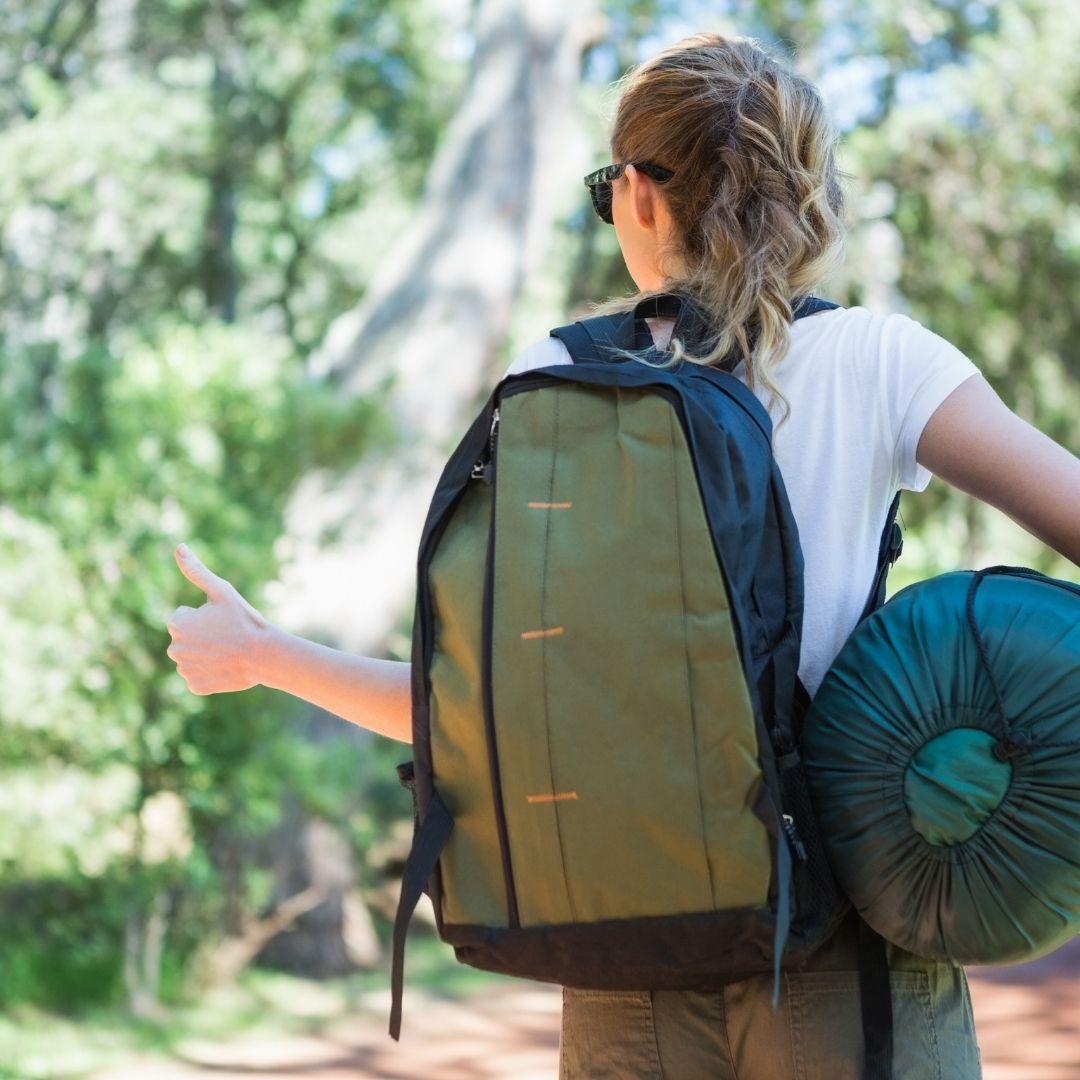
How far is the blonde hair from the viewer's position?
1.59 m

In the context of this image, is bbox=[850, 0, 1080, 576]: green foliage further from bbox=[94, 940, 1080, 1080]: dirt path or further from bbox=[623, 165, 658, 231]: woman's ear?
bbox=[623, 165, 658, 231]: woman's ear

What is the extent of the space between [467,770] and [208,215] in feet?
49.0

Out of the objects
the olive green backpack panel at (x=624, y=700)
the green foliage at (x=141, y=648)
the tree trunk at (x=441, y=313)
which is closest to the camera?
the olive green backpack panel at (x=624, y=700)

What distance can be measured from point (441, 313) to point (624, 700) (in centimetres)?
660

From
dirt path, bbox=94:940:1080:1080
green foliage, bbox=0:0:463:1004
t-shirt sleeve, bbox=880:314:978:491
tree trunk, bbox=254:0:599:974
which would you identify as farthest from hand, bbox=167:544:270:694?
tree trunk, bbox=254:0:599:974

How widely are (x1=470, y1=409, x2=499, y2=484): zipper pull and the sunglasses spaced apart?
13.9 inches

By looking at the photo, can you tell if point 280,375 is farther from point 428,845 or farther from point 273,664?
point 428,845

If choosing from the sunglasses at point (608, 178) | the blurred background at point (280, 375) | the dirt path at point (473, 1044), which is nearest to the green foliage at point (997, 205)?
the blurred background at point (280, 375)

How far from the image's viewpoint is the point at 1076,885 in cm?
136

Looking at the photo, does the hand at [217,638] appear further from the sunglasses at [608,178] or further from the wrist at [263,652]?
the sunglasses at [608,178]

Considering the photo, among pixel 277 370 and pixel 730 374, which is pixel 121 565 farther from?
pixel 730 374

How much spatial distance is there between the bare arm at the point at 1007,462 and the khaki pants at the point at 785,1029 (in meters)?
0.46

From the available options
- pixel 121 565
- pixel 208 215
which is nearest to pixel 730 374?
pixel 121 565

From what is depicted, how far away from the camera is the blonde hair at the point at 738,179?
1592mm
